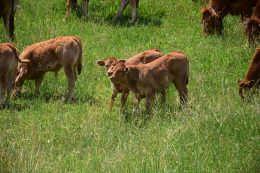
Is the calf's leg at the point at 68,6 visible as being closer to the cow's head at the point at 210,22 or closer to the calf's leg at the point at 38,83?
the cow's head at the point at 210,22

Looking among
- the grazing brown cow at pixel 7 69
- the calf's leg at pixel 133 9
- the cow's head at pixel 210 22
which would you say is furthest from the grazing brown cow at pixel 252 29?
the grazing brown cow at pixel 7 69

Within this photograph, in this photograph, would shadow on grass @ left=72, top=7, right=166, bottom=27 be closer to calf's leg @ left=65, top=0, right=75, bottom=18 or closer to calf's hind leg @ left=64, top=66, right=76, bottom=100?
calf's leg @ left=65, top=0, right=75, bottom=18

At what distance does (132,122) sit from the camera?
11469 mm

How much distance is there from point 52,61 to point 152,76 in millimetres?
2214

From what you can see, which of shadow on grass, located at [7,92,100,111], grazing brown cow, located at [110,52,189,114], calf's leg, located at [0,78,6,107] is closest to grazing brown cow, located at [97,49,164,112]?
grazing brown cow, located at [110,52,189,114]

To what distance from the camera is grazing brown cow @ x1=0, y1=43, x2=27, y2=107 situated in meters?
12.5

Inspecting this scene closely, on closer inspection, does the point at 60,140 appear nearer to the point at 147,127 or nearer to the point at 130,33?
the point at 147,127

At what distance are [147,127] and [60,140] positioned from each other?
1377 mm

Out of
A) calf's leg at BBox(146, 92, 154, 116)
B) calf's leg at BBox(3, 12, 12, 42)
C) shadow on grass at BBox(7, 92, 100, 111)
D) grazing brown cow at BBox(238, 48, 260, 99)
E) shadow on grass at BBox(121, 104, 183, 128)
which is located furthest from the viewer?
calf's leg at BBox(3, 12, 12, 42)

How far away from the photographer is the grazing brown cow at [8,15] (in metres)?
16.7

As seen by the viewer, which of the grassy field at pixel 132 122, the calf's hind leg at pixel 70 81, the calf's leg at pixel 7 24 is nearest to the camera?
the grassy field at pixel 132 122

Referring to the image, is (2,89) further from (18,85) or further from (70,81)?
(70,81)

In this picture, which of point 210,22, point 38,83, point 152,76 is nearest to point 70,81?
point 38,83

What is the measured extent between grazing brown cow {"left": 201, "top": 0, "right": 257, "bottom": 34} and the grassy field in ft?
1.04
